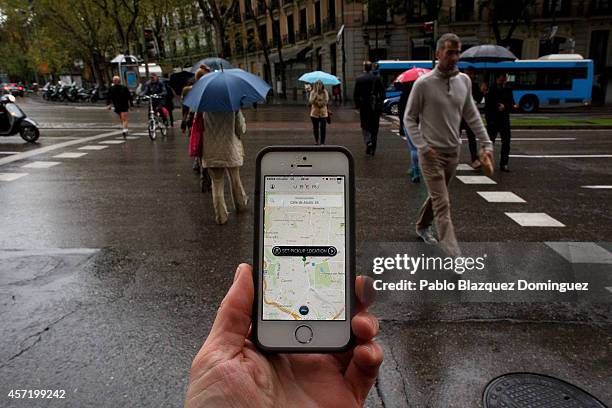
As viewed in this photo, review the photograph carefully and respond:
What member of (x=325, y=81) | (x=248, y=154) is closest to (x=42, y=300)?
(x=248, y=154)

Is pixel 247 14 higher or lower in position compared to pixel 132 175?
higher

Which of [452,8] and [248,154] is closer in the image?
[248,154]

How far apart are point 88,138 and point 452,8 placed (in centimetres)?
3021

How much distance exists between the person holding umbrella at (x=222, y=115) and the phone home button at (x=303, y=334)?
413cm

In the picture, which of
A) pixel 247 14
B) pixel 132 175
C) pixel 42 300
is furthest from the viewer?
pixel 247 14

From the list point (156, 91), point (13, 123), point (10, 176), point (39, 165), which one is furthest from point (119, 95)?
point (10, 176)

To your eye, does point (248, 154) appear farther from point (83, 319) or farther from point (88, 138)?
point (83, 319)

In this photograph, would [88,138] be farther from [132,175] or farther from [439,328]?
[439,328]

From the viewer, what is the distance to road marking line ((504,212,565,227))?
589cm

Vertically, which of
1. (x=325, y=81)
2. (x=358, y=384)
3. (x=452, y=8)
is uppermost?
(x=452, y=8)

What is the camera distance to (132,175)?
9484 mm

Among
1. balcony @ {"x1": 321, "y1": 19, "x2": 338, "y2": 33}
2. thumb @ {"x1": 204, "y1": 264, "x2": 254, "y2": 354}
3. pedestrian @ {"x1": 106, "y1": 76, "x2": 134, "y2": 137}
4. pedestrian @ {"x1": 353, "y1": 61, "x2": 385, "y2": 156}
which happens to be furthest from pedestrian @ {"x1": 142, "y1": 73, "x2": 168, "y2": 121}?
balcony @ {"x1": 321, "y1": 19, "x2": 338, "y2": 33}

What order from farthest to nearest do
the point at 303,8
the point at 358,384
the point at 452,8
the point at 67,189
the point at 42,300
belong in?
the point at 303,8 < the point at 452,8 < the point at 67,189 < the point at 42,300 < the point at 358,384

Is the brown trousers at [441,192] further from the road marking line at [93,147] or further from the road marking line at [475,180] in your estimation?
the road marking line at [93,147]
